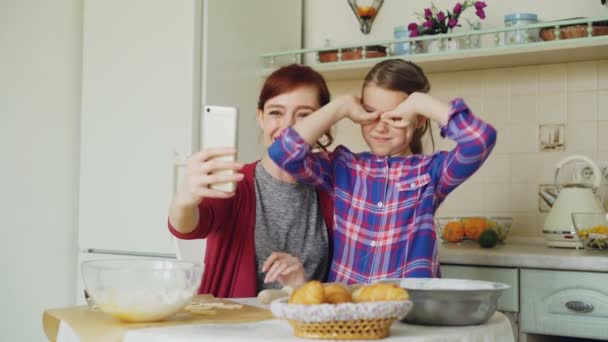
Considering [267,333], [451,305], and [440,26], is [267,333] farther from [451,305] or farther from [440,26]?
[440,26]

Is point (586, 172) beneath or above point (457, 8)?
beneath

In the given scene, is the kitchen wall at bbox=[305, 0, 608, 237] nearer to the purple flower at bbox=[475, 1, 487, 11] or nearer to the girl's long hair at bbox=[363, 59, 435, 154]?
the purple flower at bbox=[475, 1, 487, 11]

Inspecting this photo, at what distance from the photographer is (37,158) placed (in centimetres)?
282

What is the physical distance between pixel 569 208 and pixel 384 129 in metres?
0.97

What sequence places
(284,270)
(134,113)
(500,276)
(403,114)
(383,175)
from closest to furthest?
1. (284,270)
2. (403,114)
3. (383,175)
4. (500,276)
5. (134,113)

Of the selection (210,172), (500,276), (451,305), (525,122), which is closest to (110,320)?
(210,172)

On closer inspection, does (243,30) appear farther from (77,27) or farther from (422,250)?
(422,250)

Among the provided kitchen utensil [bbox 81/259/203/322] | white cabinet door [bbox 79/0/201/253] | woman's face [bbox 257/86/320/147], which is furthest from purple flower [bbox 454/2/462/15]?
kitchen utensil [bbox 81/259/203/322]

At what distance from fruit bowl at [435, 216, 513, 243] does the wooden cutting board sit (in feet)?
4.16

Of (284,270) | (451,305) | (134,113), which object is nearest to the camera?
(451,305)

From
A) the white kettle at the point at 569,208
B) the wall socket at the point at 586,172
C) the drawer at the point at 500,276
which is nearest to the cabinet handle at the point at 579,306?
the drawer at the point at 500,276

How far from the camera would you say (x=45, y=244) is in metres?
2.82

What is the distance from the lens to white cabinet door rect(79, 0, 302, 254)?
8.25 ft

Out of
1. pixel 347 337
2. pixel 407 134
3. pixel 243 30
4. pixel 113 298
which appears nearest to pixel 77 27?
pixel 243 30
